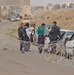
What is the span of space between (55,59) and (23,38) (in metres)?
4.26

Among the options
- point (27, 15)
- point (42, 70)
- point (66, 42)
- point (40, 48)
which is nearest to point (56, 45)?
point (66, 42)

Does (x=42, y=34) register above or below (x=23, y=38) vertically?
above

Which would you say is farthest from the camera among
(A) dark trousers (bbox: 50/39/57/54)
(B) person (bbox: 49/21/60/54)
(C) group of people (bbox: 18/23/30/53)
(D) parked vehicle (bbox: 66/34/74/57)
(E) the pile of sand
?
(E) the pile of sand

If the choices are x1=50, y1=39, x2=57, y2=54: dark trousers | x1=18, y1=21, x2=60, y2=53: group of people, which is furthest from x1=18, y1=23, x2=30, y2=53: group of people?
x1=50, y1=39, x2=57, y2=54: dark trousers

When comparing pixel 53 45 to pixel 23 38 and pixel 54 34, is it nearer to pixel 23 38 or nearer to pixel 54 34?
pixel 54 34

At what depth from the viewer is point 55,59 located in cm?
1623

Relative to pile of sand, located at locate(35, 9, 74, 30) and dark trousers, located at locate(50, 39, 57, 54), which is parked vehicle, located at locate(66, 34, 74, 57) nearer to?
dark trousers, located at locate(50, 39, 57, 54)

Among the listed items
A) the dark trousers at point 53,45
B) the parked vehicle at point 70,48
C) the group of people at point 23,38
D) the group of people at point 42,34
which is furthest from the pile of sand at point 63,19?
the parked vehicle at point 70,48

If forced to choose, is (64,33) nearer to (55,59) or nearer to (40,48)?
(40,48)

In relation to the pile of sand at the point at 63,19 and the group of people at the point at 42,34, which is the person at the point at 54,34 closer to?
the group of people at the point at 42,34

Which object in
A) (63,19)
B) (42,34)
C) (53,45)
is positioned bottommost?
(63,19)

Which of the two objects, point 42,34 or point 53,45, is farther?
point 42,34

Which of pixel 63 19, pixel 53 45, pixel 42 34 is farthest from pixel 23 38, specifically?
pixel 63 19

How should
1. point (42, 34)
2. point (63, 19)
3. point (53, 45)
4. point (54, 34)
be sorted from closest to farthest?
point (53, 45)
point (54, 34)
point (42, 34)
point (63, 19)
